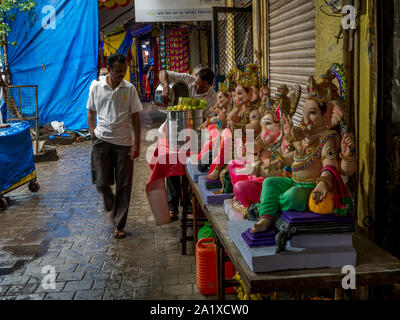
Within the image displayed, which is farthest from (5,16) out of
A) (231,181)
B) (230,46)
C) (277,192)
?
(277,192)

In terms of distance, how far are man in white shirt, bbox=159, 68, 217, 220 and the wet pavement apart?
1.06 feet

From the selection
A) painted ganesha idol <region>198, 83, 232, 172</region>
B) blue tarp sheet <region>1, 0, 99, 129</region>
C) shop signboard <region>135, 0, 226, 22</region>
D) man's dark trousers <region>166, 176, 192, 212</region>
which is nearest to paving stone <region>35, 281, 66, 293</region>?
painted ganesha idol <region>198, 83, 232, 172</region>

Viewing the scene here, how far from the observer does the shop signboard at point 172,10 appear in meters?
8.01

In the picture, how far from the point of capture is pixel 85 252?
4520mm

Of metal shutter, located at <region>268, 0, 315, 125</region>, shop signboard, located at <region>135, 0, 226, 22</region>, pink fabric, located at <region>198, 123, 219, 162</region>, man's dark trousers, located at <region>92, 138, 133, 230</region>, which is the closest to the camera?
pink fabric, located at <region>198, 123, 219, 162</region>

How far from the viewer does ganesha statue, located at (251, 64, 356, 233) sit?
2078mm

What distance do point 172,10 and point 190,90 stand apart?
3.13 metres

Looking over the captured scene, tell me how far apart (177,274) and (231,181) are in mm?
1364

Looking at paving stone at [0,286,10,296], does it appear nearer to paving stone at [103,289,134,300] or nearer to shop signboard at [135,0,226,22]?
paving stone at [103,289,134,300]

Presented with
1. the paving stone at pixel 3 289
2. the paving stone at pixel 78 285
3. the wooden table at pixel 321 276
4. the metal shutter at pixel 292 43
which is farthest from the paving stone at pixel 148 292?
the metal shutter at pixel 292 43

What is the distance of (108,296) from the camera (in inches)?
141

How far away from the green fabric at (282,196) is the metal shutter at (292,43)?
205cm

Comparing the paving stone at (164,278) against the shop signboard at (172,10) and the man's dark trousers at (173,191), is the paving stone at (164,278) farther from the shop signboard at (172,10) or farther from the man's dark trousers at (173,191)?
the shop signboard at (172,10)
